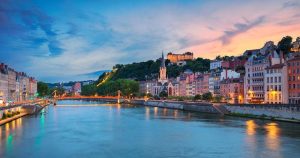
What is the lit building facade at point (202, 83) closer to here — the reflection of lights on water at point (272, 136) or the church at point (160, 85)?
the church at point (160, 85)

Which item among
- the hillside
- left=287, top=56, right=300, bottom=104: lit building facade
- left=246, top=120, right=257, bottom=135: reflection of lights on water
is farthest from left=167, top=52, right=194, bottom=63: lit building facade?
left=246, top=120, right=257, bottom=135: reflection of lights on water

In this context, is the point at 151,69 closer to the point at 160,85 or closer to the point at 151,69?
the point at 151,69

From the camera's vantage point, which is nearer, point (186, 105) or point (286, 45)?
point (186, 105)

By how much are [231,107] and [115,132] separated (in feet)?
79.2

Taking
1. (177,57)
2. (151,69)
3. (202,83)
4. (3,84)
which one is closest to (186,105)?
(202,83)

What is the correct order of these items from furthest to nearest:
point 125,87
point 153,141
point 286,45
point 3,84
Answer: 1. point 125,87
2. point 286,45
3. point 3,84
4. point 153,141

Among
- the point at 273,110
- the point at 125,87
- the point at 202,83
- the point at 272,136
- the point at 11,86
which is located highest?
the point at 202,83

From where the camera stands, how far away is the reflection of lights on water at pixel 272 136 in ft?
101

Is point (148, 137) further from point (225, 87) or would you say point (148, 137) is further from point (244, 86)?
point (225, 87)

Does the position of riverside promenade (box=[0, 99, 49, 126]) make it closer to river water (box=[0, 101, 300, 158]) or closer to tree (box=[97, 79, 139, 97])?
river water (box=[0, 101, 300, 158])

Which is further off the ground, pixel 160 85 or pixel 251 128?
pixel 160 85

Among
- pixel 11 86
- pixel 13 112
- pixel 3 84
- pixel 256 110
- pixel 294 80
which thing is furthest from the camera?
pixel 11 86

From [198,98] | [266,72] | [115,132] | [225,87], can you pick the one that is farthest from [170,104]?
[115,132]

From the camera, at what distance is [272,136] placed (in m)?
35.3
